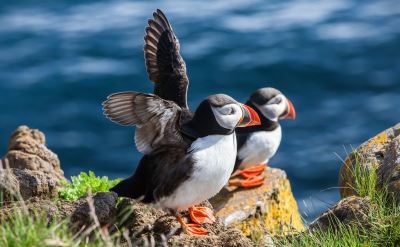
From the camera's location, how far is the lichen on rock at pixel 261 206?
8805 mm

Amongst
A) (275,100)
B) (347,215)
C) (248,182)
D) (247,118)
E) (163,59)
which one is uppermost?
(163,59)

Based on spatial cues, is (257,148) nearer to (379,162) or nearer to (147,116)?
(379,162)

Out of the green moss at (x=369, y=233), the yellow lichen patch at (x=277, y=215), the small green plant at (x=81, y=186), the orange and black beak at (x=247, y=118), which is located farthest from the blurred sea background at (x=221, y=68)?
the green moss at (x=369, y=233)

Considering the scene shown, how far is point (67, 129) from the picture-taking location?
14234 millimetres

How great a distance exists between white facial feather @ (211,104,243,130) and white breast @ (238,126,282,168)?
271 cm

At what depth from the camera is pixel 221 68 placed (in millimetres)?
15164

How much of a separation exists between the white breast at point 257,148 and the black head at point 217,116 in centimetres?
266

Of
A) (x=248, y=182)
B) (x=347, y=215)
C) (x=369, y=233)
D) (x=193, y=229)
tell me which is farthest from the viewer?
(x=248, y=182)

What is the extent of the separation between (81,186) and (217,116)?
1.36 metres

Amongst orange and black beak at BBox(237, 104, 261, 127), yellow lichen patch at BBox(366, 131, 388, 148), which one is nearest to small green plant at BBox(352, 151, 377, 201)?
yellow lichen patch at BBox(366, 131, 388, 148)

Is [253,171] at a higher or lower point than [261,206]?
higher

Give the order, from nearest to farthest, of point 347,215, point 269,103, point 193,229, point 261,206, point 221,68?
point 347,215 < point 193,229 < point 261,206 < point 269,103 < point 221,68

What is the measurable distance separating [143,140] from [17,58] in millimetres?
8910

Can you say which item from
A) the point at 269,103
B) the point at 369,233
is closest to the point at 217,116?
the point at 369,233
